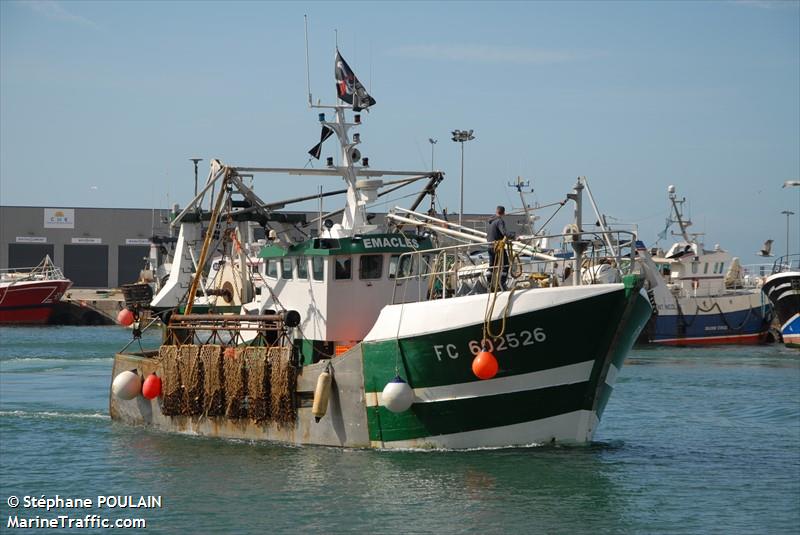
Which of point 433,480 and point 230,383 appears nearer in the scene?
point 433,480

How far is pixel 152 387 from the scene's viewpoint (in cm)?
2017

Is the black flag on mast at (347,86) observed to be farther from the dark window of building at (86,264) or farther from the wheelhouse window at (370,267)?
the dark window of building at (86,264)

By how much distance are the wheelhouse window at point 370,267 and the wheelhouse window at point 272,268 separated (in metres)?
1.96

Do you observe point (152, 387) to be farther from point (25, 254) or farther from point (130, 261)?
point (25, 254)

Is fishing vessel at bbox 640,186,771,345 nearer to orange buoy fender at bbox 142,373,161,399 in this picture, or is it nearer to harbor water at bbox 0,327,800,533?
harbor water at bbox 0,327,800,533

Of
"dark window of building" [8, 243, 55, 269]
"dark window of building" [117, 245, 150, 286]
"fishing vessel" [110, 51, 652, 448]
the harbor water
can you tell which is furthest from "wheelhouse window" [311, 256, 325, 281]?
"dark window of building" [8, 243, 55, 269]

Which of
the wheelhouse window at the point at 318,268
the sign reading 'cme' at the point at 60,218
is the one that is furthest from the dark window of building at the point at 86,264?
the wheelhouse window at the point at 318,268

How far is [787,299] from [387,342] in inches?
1435

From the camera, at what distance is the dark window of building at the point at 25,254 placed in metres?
80.5

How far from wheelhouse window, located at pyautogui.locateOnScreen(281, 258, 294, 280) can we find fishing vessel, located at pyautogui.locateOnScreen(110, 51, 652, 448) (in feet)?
0.11

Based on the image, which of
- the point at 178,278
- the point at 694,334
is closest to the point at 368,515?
the point at 178,278

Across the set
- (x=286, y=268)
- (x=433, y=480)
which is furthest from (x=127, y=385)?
(x=433, y=480)

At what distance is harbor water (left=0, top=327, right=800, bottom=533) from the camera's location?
1452 cm

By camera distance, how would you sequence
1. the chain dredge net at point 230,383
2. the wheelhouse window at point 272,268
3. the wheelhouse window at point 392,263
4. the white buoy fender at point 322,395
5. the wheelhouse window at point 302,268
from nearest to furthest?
1. the white buoy fender at point 322,395
2. the chain dredge net at point 230,383
3. the wheelhouse window at point 392,263
4. the wheelhouse window at point 302,268
5. the wheelhouse window at point 272,268
